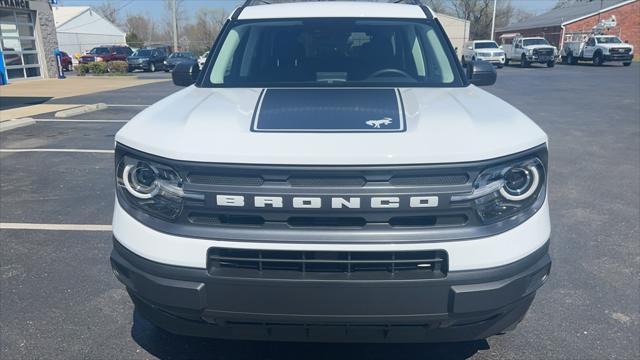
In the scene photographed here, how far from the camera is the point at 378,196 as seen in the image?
6.08 feet

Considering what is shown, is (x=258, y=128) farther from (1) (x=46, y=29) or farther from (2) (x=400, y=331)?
(1) (x=46, y=29)

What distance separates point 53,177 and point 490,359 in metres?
5.70

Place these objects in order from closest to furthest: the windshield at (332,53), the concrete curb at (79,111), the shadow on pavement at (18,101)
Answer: the windshield at (332,53), the concrete curb at (79,111), the shadow on pavement at (18,101)

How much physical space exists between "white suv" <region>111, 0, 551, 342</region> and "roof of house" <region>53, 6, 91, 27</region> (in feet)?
186

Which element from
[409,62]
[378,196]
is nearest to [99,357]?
[378,196]

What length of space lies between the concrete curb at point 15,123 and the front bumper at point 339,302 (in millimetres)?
9284

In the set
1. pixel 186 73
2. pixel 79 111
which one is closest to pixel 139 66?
pixel 79 111

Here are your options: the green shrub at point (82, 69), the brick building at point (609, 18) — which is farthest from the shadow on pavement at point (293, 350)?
the brick building at point (609, 18)

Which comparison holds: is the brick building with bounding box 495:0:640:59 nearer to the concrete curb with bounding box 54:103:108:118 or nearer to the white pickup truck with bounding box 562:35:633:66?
the white pickup truck with bounding box 562:35:633:66

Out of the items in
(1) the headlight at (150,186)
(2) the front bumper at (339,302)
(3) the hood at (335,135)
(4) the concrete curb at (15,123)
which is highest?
(3) the hood at (335,135)

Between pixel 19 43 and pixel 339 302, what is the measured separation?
2429 cm

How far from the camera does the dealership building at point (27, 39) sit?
2039cm

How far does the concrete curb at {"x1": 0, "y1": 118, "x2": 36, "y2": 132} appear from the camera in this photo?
954 centimetres

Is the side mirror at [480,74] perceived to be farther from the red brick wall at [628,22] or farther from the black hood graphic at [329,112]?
the red brick wall at [628,22]
